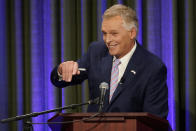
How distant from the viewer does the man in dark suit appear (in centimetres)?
256

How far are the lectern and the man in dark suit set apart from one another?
50cm

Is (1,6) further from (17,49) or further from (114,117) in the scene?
(114,117)

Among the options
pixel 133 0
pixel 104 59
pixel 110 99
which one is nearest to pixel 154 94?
pixel 110 99

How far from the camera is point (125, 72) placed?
2.61m

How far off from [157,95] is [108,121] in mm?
700

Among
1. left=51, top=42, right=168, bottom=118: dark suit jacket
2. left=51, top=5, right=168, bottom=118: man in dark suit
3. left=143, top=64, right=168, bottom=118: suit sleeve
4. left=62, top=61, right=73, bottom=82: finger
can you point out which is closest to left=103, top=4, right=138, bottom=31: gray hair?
left=51, top=5, right=168, bottom=118: man in dark suit

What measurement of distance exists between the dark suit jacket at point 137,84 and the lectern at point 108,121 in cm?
52

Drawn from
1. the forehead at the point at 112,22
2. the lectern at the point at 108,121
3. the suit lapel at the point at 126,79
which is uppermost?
the forehead at the point at 112,22

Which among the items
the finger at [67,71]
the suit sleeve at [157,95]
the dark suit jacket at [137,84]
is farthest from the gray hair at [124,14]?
the finger at [67,71]

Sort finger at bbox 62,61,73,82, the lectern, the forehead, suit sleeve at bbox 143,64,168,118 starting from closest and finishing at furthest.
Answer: the lectern < finger at bbox 62,61,73,82 < suit sleeve at bbox 143,64,168,118 < the forehead

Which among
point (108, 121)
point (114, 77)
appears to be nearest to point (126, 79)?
point (114, 77)

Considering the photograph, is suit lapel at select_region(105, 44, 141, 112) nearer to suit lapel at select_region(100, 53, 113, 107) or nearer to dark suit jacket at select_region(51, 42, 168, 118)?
dark suit jacket at select_region(51, 42, 168, 118)

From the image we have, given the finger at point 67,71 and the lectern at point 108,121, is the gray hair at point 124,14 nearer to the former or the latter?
the finger at point 67,71

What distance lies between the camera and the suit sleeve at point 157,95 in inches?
98.7
